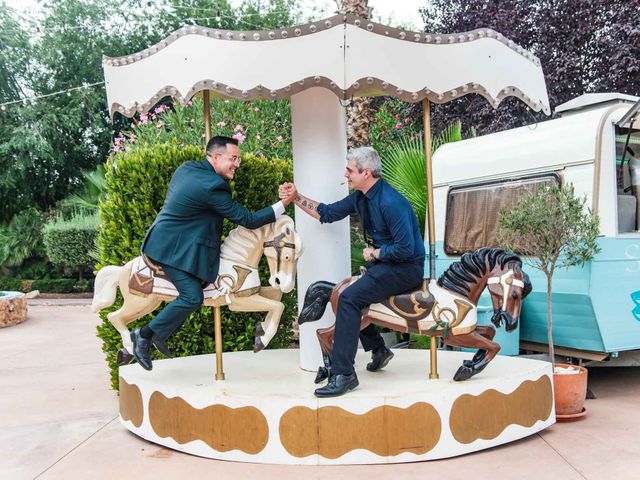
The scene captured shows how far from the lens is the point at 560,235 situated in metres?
4.79

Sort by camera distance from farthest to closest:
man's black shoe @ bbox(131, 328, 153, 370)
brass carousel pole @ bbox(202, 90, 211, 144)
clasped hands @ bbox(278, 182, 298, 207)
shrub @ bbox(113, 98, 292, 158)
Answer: shrub @ bbox(113, 98, 292, 158)
brass carousel pole @ bbox(202, 90, 211, 144)
clasped hands @ bbox(278, 182, 298, 207)
man's black shoe @ bbox(131, 328, 153, 370)

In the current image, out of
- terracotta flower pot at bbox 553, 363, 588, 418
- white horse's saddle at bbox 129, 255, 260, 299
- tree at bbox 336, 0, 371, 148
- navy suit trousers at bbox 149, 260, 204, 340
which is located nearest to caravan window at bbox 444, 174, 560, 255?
tree at bbox 336, 0, 371, 148

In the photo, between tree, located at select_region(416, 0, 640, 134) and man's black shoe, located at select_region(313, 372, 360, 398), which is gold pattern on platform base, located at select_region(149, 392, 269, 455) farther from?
tree, located at select_region(416, 0, 640, 134)

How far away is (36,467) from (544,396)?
10.9ft

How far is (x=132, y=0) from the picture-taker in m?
20.4

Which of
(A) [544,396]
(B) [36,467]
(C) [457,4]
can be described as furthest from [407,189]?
(C) [457,4]

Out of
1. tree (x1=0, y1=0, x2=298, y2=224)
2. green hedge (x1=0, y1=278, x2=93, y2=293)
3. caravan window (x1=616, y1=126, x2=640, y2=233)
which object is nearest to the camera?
A: caravan window (x1=616, y1=126, x2=640, y2=233)

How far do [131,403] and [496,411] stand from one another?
2.48 meters

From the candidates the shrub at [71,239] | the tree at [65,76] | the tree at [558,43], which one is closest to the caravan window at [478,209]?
the tree at [558,43]

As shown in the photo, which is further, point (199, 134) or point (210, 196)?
point (199, 134)

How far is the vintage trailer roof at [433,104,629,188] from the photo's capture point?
216 inches

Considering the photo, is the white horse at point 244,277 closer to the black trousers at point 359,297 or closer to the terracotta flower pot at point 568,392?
the black trousers at point 359,297

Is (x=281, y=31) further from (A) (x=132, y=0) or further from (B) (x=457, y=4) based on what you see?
(A) (x=132, y=0)

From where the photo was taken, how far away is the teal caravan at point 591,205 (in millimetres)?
5262
